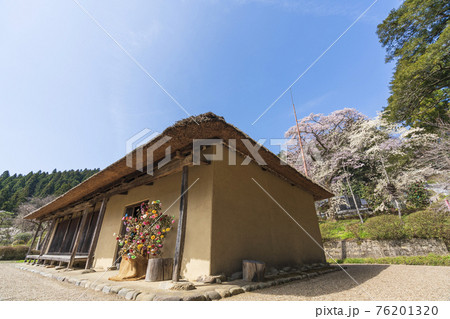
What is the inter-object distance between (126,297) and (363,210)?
54.8 feet

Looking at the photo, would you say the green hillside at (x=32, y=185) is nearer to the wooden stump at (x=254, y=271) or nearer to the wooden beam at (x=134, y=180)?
the wooden beam at (x=134, y=180)

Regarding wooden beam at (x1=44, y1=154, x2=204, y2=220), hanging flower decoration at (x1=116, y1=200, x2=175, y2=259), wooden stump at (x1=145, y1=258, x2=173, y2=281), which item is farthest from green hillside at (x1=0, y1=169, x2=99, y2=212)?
wooden stump at (x1=145, y1=258, x2=173, y2=281)

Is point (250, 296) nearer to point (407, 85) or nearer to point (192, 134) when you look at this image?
point (192, 134)

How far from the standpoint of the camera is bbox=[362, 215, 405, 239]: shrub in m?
8.41

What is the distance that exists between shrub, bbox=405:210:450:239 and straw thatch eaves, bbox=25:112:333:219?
4.42 metres

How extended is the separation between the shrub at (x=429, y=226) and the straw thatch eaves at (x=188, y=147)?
14.5 feet

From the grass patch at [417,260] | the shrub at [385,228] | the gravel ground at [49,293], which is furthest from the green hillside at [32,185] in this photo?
the shrub at [385,228]

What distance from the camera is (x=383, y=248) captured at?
338 inches

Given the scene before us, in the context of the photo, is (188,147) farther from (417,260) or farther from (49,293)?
(417,260)

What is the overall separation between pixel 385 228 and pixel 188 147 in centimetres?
987

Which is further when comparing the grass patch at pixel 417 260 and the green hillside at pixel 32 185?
the green hillside at pixel 32 185

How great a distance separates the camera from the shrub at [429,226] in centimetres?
748

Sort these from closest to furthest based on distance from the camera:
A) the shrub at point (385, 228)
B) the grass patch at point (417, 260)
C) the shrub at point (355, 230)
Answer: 1. the grass patch at point (417, 260)
2. the shrub at point (385, 228)
3. the shrub at point (355, 230)

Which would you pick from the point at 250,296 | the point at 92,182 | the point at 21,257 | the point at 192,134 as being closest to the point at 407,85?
the point at 192,134
